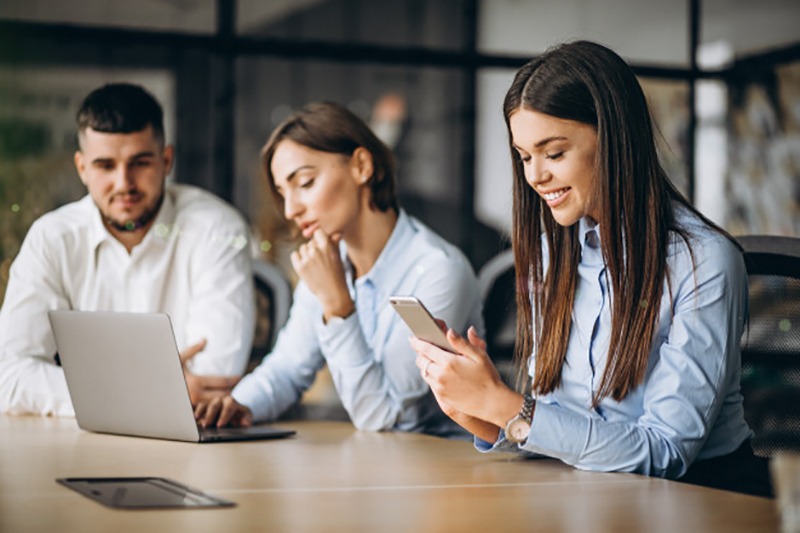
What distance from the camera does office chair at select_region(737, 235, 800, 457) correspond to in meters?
1.98

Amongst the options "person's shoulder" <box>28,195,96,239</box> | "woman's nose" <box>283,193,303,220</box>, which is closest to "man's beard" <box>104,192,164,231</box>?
"person's shoulder" <box>28,195,96,239</box>

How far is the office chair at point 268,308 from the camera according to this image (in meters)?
2.82

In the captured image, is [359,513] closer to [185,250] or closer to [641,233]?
[641,233]

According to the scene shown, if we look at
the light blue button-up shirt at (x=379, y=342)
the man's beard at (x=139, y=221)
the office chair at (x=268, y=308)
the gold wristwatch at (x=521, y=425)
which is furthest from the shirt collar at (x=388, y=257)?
the gold wristwatch at (x=521, y=425)

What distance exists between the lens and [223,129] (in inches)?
165

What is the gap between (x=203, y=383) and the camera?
2.48 metres

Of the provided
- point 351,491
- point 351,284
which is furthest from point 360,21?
point 351,491

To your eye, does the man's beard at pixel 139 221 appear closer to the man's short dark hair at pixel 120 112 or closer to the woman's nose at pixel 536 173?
the man's short dark hair at pixel 120 112

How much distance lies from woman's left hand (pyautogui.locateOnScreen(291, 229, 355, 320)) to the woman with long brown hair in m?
0.51

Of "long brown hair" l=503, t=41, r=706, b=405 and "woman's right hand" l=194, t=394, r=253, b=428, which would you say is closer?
"long brown hair" l=503, t=41, r=706, b=405

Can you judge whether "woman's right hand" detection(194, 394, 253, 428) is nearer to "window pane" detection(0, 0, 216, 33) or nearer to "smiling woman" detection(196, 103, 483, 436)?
"smiling woman" detection(196, 103, 483, 436)

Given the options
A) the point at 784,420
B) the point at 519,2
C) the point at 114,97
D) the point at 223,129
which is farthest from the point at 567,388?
the point at 519,2

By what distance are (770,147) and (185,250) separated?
275 centimetres

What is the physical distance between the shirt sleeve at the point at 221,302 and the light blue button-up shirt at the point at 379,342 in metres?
0.16
